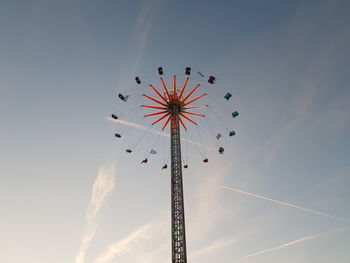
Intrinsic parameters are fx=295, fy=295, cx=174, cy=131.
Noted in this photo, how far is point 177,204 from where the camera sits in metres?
35.6

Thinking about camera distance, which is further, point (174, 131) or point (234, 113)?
point (234, 113)

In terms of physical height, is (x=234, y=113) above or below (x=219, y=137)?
above

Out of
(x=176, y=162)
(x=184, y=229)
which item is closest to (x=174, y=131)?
(x=176, y=162)

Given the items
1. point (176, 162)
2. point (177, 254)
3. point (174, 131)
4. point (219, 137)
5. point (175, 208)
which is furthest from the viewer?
point (219, 137)

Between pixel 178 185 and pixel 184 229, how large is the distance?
5.35 metres

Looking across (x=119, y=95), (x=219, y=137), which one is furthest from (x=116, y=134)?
(x=219, y=137)

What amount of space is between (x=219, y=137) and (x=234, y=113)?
4.34 m

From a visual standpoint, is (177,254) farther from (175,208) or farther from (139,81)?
(139,81)

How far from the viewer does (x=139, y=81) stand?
1801 inches

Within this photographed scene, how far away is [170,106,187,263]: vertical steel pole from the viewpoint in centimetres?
3322

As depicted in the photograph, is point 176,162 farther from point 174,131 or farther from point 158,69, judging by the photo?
point 158,69

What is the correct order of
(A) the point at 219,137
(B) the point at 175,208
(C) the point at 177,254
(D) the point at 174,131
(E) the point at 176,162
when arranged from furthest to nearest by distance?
(A) the point at 219,137 < (D) the point at 174,131 < (E) the point at 176,162 < (B) the point at 175,208 < (C) the point at 177,254

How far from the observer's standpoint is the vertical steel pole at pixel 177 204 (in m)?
33.2

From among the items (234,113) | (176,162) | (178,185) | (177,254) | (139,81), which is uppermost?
(139,81)
